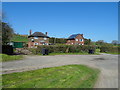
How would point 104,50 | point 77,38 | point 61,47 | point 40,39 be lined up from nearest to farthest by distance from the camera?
1. point 61,47
2. point 104,50
3. point 40,39
4. point 77,38

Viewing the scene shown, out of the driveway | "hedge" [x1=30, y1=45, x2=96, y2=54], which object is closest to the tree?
"hedge" [x1=30, y1=45, x2=96, y2=54]

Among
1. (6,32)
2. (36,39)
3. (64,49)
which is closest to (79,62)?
(64,49)

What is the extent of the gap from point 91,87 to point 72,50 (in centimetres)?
2222

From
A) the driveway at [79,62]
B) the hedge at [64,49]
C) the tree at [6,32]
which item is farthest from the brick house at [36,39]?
the driveway at [79,62]

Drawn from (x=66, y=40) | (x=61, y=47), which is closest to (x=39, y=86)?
(x=61, y=47)

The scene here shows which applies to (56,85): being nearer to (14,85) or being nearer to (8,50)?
(14,85)

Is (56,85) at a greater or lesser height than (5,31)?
lesser

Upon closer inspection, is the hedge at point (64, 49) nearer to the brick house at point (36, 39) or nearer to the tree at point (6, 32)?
the tree at point (6, 32)

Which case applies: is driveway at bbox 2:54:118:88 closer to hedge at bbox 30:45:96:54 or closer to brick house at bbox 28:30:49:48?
hedge at bbox 30:45:96:54

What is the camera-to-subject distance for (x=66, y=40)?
204 feet

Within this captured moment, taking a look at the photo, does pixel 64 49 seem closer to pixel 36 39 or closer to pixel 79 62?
pixel 79 62

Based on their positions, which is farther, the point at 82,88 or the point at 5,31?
the point at 5,31

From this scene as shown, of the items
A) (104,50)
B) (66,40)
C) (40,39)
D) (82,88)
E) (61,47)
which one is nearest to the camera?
(82,88)

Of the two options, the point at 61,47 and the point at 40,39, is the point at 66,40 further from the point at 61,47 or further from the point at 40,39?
the point at 61,47
